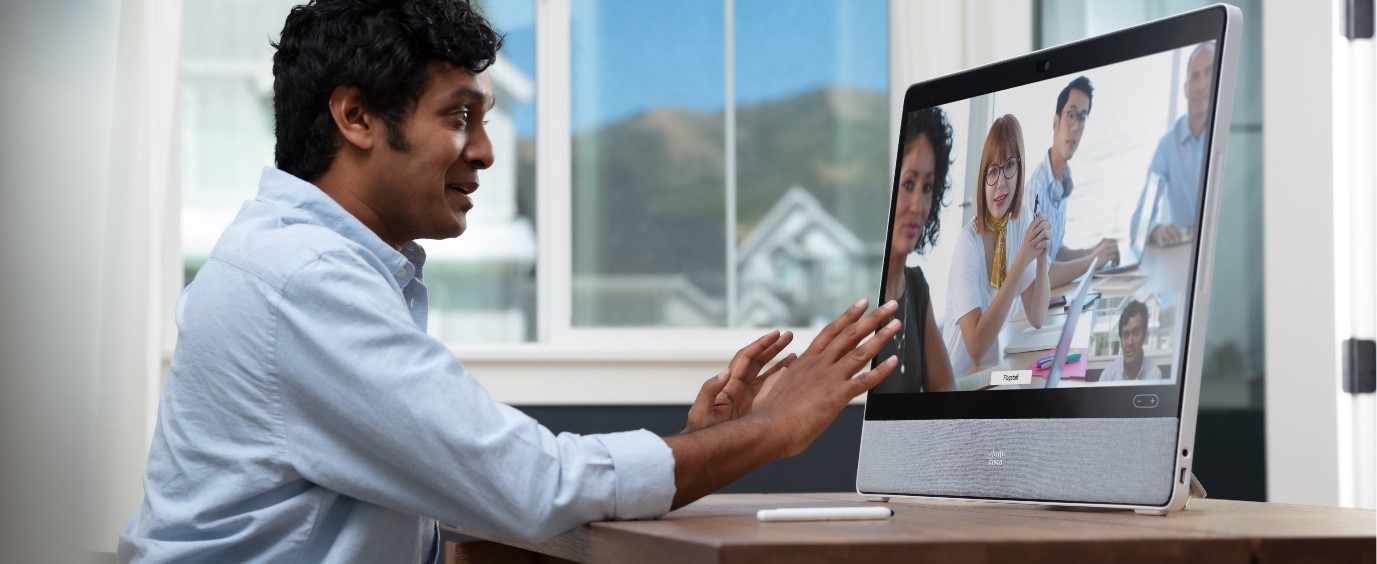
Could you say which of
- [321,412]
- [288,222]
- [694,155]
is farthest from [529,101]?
[321,412]

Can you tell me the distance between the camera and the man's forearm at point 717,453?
1.10 metres

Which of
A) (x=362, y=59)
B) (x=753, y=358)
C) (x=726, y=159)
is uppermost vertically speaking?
(x=726, y=159)

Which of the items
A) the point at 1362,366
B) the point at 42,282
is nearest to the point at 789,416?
the point at 42,282

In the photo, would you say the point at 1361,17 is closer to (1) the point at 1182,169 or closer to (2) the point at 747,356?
(1) the point at 1182,169

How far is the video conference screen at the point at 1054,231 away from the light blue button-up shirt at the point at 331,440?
0.43 metres

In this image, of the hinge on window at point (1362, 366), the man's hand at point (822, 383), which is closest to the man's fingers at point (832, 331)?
the man's hand at point (822, 383)

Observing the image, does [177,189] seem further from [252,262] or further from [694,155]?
[252,262]

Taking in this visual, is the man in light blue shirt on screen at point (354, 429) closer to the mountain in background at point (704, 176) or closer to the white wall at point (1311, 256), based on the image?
the white wall at point (1311, 256)

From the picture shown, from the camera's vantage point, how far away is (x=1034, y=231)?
1323 millimetres

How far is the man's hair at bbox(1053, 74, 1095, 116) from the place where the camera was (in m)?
1.32

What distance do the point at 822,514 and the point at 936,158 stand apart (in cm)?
60

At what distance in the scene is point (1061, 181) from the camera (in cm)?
132

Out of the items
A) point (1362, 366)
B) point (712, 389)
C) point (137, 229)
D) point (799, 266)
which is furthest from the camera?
point (799, 266)

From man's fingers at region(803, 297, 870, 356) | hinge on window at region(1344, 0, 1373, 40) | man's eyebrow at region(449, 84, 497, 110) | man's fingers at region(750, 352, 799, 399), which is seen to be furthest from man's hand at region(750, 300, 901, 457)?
hinge on window at region(1344, 0, 1373, 40)
